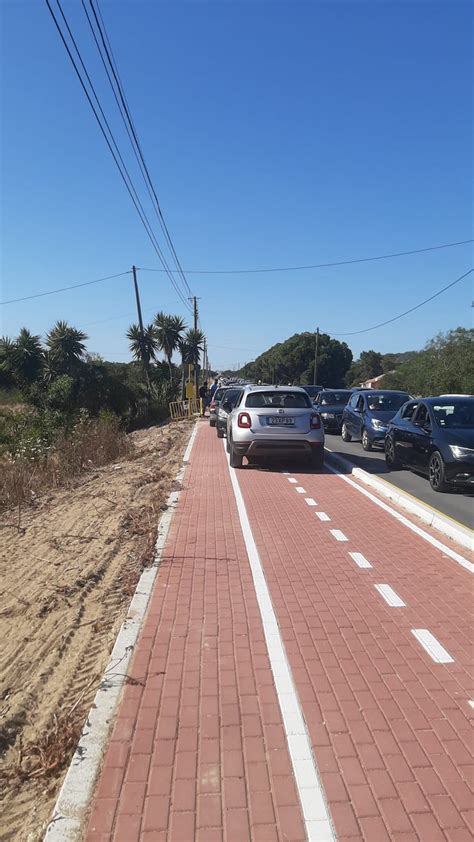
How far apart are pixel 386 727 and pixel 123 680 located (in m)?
1.58

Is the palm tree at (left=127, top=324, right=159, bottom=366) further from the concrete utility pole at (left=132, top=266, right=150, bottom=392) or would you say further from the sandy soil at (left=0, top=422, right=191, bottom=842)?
the sandy soil at (left=0, top=422, right=191, bottom=842)

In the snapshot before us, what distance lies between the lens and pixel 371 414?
1641cm

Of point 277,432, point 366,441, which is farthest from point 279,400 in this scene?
point 366,441

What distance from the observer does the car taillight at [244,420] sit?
1187cm

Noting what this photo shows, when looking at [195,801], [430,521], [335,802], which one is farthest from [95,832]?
[430,521]

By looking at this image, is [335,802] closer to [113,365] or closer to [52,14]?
[52,14]

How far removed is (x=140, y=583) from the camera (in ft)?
18.0

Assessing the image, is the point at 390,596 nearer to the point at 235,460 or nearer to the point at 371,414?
the point at 235,460

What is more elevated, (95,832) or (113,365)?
(113,365)

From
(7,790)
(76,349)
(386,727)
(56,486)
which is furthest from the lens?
(76,349)

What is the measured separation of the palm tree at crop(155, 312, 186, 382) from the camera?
47594 millimetres

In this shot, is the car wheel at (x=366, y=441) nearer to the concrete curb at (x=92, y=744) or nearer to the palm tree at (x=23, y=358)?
the concrete curb at (x=92, y=744)

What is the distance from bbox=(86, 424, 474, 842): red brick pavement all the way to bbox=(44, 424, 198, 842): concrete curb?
6 cm

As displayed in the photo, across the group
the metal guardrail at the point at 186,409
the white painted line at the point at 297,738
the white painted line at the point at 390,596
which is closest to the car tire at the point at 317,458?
the white painted line at the point at 390,596
